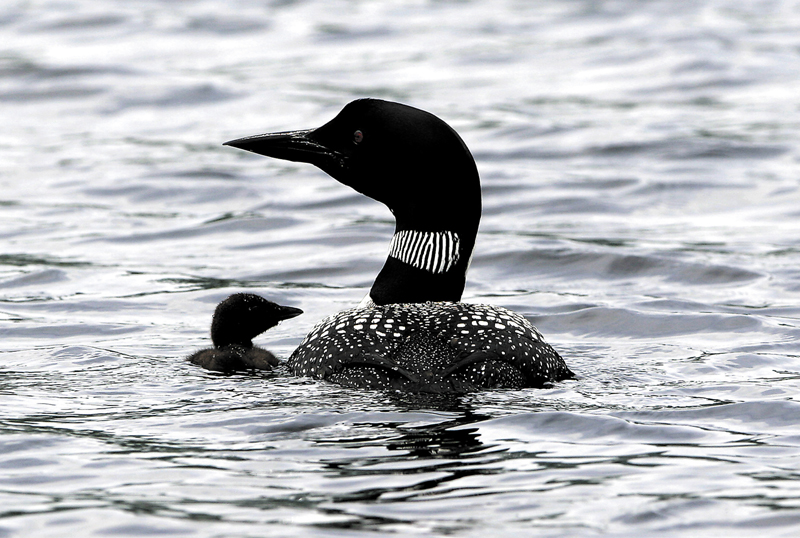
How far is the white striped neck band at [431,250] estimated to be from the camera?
17.8 feet

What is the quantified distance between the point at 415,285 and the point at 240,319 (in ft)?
3.08

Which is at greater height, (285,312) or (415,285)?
(415,285)

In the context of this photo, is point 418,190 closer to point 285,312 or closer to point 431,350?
point 431,350

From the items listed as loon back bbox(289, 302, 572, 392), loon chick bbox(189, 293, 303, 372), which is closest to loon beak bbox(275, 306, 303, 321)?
loon chick bbox(189, 293, 303, 372)

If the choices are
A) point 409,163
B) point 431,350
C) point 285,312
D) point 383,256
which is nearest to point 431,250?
point 409,163

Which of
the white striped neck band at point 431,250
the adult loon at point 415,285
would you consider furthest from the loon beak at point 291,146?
the white striped neck band at point 431,250

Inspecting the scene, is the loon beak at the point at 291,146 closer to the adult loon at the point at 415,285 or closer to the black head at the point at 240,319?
the adult loon at the point at 415,285

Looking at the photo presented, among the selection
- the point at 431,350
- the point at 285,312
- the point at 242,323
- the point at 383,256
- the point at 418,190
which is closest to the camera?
the point at 431,350

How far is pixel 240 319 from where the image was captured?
6.02 meters

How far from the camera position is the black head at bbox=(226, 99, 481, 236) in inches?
211

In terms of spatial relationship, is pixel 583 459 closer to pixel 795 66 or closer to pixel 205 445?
pixel 205 445

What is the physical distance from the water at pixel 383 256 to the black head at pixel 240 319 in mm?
265

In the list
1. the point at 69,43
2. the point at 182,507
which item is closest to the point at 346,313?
the point at 182,507

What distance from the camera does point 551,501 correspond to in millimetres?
3816
